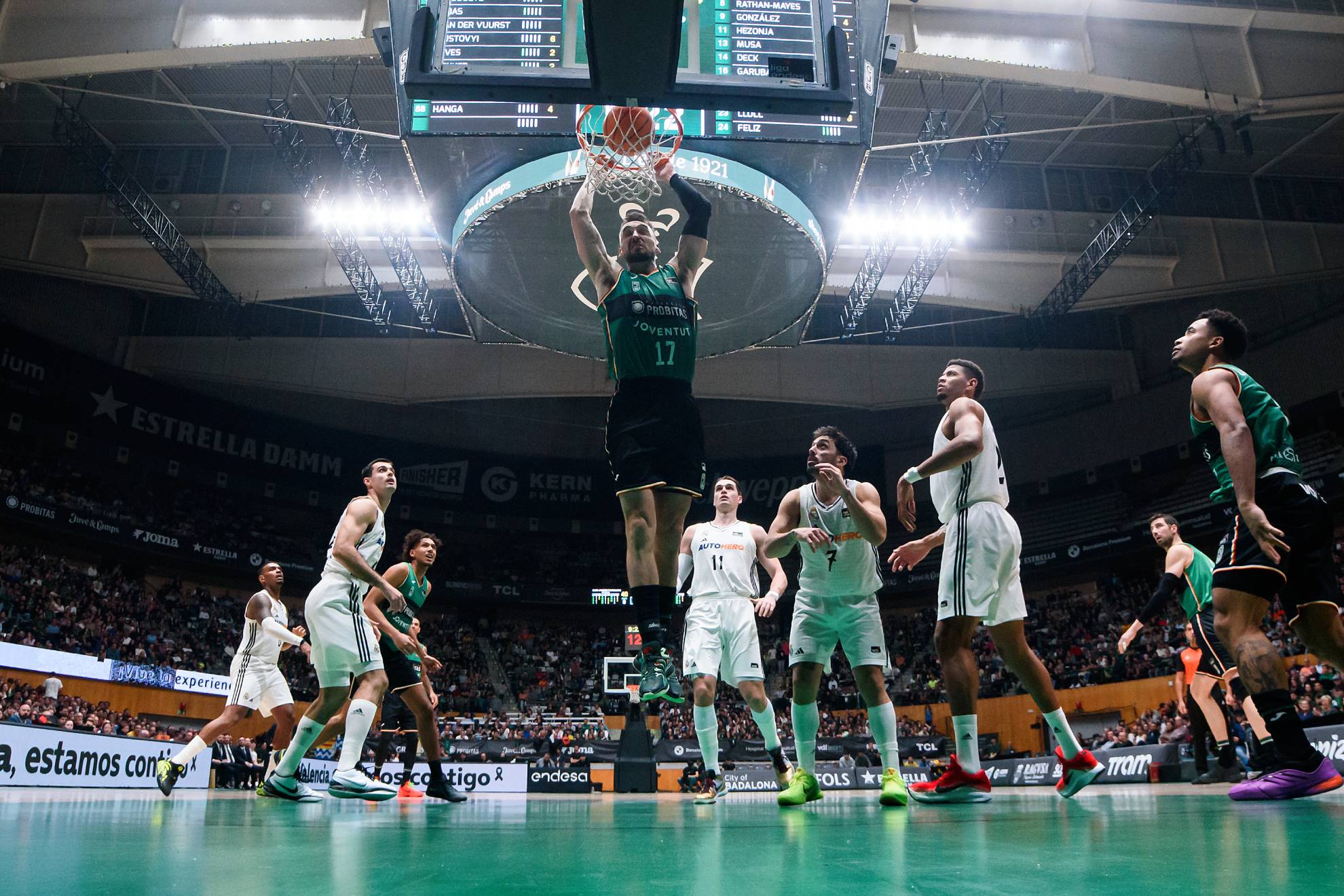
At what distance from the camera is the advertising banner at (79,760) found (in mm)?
11484

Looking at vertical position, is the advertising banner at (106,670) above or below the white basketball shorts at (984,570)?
above

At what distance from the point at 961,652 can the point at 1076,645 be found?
2348cm

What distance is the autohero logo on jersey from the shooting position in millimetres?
25422

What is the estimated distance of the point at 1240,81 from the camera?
Answer: 15094 mm

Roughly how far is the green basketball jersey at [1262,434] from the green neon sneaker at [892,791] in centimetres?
216

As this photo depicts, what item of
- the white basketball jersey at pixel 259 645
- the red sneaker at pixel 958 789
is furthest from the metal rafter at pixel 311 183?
the red sneaker at pixel 958 789

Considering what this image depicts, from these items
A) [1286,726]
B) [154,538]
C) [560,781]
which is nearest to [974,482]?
[1286,726]

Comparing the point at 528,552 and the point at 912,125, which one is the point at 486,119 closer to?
the point at 912,125

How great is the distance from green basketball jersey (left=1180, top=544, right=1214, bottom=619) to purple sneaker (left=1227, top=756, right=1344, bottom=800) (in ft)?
17.1

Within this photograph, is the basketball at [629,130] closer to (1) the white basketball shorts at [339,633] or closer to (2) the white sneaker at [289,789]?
(1) the white basketball shorts at [339,633]

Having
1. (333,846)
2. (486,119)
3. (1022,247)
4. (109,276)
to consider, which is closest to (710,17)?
(486,119)

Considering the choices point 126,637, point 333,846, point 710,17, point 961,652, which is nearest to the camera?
point 333,846

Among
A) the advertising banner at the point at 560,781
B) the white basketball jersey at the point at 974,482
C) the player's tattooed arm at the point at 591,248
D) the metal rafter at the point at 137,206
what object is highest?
the metal rafter at the point at 137,206

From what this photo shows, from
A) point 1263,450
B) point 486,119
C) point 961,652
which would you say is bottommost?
point 961,652
